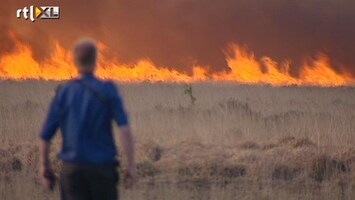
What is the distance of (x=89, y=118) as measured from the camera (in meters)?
5.66

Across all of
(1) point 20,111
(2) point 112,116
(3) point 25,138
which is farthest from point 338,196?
(1) point 20,111

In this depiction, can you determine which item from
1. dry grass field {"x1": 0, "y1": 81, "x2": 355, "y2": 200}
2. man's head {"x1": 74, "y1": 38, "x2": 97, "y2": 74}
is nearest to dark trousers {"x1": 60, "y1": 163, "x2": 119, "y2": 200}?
man's head {"x1": 74, "y1": 38, "x2": 97, "y2": 74}

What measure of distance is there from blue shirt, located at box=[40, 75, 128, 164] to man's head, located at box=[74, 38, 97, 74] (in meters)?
0.08

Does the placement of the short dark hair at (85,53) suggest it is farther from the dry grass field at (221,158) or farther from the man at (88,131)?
the dry grass field at (221,158)

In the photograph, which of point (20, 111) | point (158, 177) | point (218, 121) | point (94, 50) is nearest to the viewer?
point (94, 50)

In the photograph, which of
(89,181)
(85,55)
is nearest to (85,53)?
(85,55)

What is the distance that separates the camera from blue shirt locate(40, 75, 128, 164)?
566cm

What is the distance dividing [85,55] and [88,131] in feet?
1.96

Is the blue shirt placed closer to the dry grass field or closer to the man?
the man

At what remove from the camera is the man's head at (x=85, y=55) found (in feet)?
18.4

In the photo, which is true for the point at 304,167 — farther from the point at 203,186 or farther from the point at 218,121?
the point at 218,121

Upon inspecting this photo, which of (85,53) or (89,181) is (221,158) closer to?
(89,181)

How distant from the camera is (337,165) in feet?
39.5

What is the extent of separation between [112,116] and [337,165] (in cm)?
716
